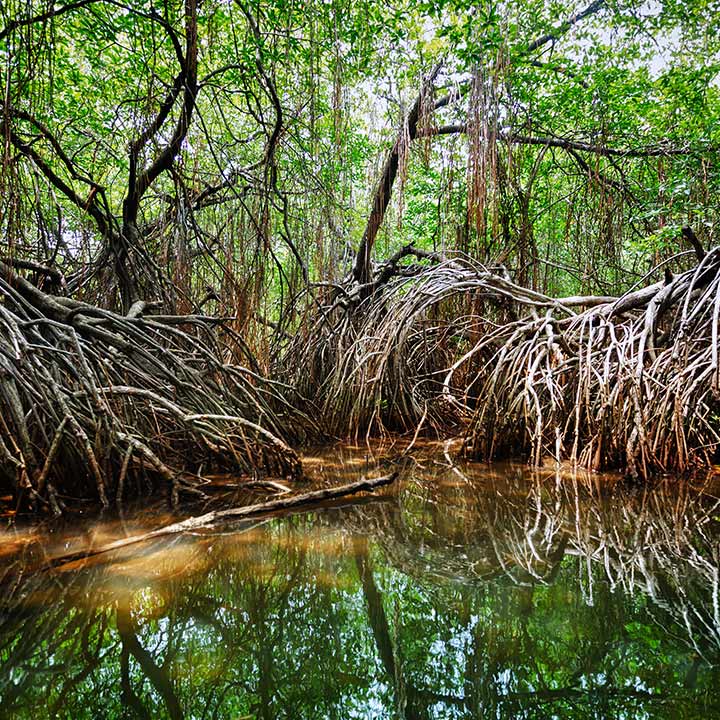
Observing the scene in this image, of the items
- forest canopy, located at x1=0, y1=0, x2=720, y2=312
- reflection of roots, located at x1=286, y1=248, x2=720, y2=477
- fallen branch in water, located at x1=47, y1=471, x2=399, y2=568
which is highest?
forest canopy, located at x1=0, y1=0, x2=720, y2=312

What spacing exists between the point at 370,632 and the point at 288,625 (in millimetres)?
212

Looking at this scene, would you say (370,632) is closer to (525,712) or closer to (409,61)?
(525,712)

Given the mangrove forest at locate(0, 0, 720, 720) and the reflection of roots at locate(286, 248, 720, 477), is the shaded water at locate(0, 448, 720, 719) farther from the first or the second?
the reflection of roots at locate(286, 248, 720, 477)

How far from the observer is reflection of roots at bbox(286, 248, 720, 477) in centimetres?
287

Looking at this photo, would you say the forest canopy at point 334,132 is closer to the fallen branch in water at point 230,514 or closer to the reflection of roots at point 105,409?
the reflection of roots at point 105,409

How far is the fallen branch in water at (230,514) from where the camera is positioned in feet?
5.96

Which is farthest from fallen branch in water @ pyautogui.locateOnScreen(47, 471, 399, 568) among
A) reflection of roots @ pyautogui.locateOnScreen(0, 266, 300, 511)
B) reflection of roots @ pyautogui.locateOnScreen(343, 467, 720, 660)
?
reflection of roots @ pyautogui.locateOnScreen(0, 266, 300, 511)

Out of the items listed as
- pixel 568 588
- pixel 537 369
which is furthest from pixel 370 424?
pixel 568 588

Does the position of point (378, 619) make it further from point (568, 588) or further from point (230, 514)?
point (230, 514)

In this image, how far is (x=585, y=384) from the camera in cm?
315

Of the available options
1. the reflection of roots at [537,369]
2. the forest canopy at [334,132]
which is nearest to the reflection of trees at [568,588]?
the reflection of roots at [537,369]

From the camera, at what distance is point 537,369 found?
3.46m

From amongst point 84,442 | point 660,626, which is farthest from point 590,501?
point 84,442

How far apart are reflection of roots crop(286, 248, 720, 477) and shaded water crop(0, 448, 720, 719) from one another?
794 millimetres
